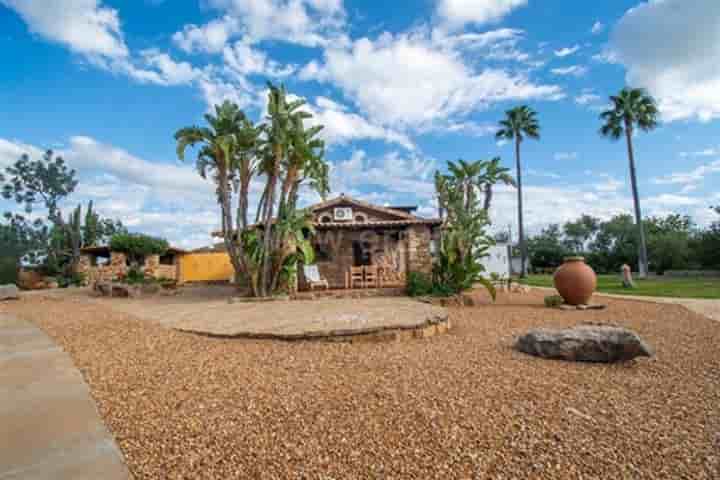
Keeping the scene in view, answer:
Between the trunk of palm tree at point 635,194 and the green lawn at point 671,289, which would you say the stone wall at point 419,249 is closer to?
the green lawn at point 671,289

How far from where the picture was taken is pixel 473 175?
9.92 m

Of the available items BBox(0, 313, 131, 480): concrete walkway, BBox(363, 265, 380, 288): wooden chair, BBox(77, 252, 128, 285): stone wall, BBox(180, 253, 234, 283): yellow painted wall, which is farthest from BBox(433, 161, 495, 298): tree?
BBox(77, 252, 128, 285): stone wall

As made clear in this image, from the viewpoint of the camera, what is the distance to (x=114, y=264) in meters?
18.1

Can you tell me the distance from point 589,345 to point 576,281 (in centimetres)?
498

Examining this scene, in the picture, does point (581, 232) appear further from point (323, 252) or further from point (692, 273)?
point (323, 252)

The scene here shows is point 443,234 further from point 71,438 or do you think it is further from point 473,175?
point 71,438

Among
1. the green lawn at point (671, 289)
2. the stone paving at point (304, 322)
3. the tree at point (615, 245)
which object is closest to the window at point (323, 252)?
the stone paving at point (304, 322)

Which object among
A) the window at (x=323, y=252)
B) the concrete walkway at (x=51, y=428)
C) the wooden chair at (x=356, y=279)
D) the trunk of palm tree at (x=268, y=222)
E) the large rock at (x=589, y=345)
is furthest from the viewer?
the window at (x=323, y=252)

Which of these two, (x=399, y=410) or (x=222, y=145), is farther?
(x=222, y=145)

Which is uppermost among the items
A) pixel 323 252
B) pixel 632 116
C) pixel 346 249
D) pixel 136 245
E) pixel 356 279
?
pixel 632 116

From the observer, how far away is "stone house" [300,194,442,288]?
42.4 ft

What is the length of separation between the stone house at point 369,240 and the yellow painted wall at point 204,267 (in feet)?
30.6

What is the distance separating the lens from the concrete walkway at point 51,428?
198 cm

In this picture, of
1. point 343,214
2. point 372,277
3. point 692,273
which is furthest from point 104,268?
point 692,273
